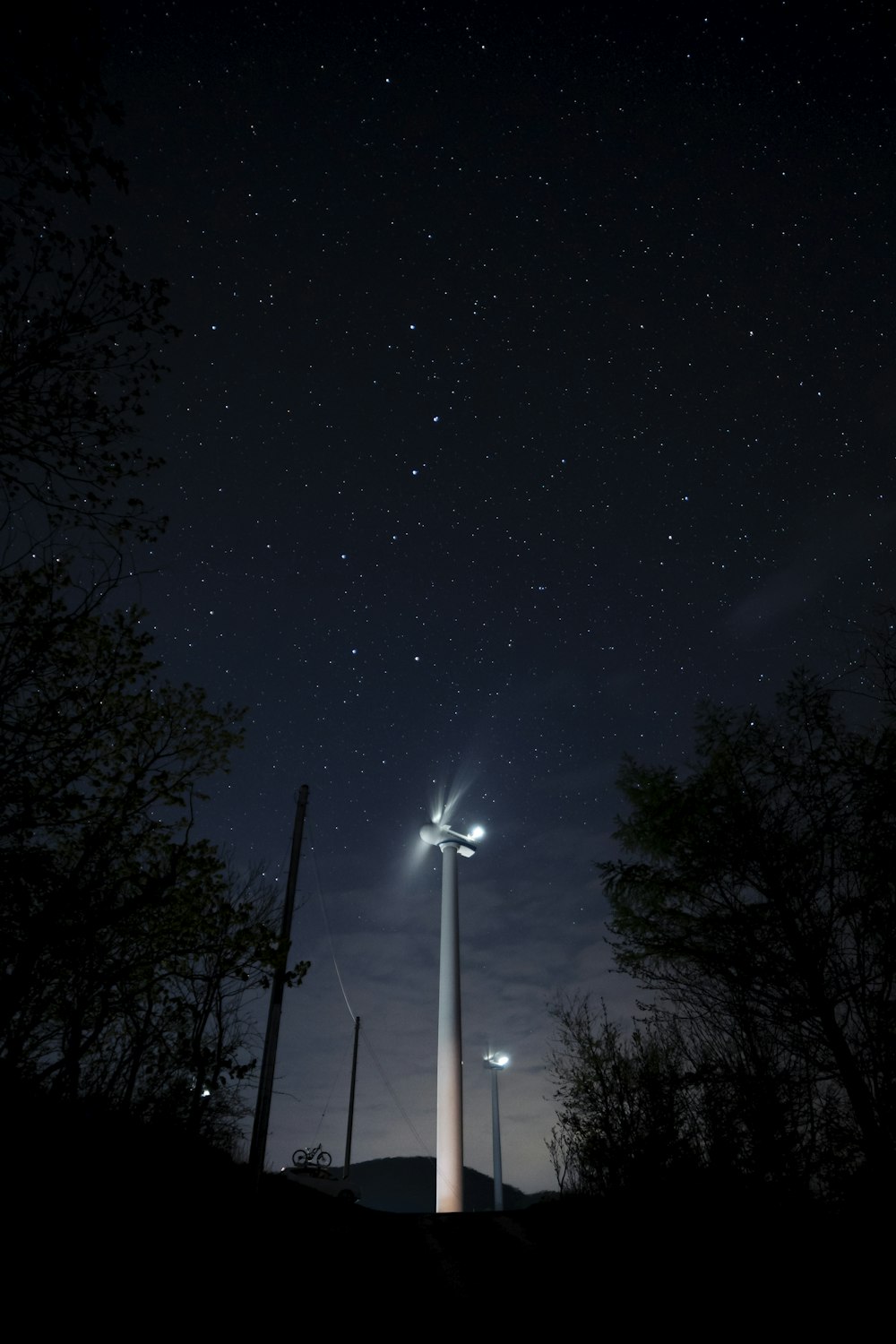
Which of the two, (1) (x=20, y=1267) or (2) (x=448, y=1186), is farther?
(2) (x=448, y=1186)

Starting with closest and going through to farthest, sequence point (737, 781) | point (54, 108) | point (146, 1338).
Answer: point (146, 1338)
point (54, 108)
point (737, 781)

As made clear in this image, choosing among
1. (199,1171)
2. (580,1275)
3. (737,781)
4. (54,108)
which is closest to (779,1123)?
(580,1275)

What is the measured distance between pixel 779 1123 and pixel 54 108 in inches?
510

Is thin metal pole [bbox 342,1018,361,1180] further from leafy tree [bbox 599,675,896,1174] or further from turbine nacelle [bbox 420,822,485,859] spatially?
leafy tree [bbox 599,675,896,1174]

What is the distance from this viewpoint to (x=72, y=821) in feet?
24.0

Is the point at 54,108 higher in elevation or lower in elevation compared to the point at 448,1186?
higher

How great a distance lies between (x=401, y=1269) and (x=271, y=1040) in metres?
5.06

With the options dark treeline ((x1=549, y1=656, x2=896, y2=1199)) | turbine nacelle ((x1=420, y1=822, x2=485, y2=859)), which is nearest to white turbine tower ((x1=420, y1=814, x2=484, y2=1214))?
turbine nacelle ((x1=420, y1=822, x2=485, y2=859))

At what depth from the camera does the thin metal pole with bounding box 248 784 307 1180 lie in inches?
452

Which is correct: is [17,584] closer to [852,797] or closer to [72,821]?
[72,821]

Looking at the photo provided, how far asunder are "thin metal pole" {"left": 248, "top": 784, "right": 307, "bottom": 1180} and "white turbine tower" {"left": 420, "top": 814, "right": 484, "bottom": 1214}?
19.4m

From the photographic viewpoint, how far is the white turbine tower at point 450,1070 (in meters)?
28.6

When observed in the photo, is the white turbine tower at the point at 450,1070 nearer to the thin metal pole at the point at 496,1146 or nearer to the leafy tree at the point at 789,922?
the thin metal pole at the point at 496,1146

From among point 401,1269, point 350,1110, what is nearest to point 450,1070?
point 350,1110
